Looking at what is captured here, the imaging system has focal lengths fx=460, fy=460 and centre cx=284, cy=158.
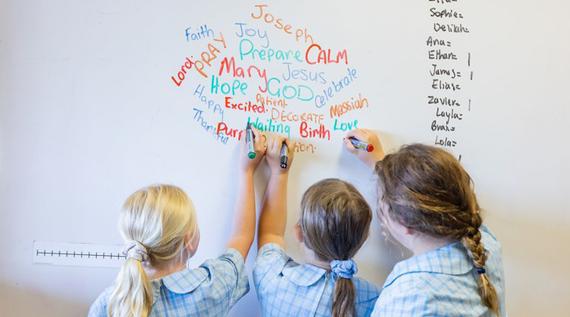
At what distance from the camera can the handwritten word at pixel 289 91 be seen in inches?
43.2

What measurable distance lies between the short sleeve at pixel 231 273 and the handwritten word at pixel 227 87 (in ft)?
1.22

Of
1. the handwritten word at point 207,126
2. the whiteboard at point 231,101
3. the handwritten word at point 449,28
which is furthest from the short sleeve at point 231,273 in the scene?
the handwritten word at point 449,28

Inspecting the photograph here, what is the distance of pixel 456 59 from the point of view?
110 cm

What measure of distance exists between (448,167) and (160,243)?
1.78ft

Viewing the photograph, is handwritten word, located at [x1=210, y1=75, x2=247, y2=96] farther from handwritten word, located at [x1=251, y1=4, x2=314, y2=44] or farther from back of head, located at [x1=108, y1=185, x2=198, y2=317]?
back of head, located at [x1=108, y1=185, x2=198, y2=317]

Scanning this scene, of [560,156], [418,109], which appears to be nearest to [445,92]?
[418,109]

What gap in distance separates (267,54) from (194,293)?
1.84ft

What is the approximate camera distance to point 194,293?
893mm

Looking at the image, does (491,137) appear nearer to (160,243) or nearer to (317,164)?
(317,164)

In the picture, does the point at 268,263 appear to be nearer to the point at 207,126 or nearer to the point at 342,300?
the point at 342,300

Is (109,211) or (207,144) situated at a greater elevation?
(207,144)

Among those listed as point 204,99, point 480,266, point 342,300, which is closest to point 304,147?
point 204,99

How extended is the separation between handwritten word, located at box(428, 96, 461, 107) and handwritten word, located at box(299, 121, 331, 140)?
0.26 metres

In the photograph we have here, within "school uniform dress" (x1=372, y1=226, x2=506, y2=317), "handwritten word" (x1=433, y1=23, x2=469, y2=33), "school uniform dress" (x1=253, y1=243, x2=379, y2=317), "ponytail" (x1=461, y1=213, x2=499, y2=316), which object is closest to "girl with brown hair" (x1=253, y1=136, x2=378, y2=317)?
"school uniform dress" (x1=253, y1=243, x2=379, y2=317)
